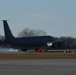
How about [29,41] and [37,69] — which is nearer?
[37,69]

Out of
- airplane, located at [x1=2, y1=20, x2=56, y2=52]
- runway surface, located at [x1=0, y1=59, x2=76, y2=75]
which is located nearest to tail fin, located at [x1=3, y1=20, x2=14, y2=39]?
airplane, located at [x1=2, y1=20, x2=56, y2=52]

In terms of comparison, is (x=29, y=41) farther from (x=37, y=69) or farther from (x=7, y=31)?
(x=37, y=69)

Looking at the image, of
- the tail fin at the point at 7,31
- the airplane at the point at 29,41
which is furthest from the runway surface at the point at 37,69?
the tail fin at the point at 7,31

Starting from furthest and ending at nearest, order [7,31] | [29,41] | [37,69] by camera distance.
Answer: [7,31], [29,41], [37,69]

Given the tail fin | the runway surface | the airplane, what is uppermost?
the tail fin

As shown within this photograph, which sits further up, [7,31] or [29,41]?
[7,31]

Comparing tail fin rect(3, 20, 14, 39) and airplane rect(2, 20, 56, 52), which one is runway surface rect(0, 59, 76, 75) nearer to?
airplane rect(2, 20, 56, 52)

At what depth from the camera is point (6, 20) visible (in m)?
84.5

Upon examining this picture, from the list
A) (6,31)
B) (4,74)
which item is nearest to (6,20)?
(6,31)

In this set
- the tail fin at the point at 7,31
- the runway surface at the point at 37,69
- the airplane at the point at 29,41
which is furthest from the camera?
the tail fin at the point at 7,31

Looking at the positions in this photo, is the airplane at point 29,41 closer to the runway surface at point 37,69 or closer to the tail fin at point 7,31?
the tail fin at point 7,31

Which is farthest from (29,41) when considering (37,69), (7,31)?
(37,69)

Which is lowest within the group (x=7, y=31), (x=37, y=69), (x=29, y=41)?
(x=37, y=69)

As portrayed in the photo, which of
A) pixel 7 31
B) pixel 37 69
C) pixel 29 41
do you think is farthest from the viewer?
pixel 7 31
